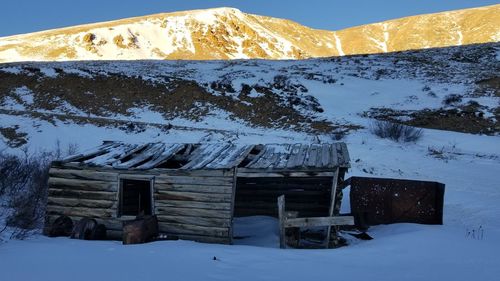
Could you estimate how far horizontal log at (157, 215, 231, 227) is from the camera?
9.89 meters

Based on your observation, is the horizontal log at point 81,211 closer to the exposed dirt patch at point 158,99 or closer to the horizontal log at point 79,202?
the horizontal log at point 79,202

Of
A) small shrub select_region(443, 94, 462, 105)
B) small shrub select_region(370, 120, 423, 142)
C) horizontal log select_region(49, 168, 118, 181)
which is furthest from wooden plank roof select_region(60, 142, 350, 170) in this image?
small shrub select_region(443, 94, 462, 105)

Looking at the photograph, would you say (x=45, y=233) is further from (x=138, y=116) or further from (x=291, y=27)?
(x=291, y=27)

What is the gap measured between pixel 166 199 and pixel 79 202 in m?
2.36

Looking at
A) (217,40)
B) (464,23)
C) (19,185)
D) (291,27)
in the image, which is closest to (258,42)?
(217,40)

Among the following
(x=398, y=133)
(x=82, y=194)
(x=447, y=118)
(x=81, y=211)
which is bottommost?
(x=81, y=211)

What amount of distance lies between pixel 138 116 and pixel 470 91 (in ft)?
73.0

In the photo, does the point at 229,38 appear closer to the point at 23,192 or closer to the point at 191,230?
the point at 23,192

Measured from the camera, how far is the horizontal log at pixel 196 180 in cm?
989

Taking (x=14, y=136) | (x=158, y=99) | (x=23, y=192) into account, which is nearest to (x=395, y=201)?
(x=23, y=192)

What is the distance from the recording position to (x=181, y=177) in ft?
33.7

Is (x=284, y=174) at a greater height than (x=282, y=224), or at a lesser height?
greater

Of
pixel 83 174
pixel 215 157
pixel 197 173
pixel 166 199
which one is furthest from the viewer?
pixel 83 174

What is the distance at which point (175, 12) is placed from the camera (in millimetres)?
128875
